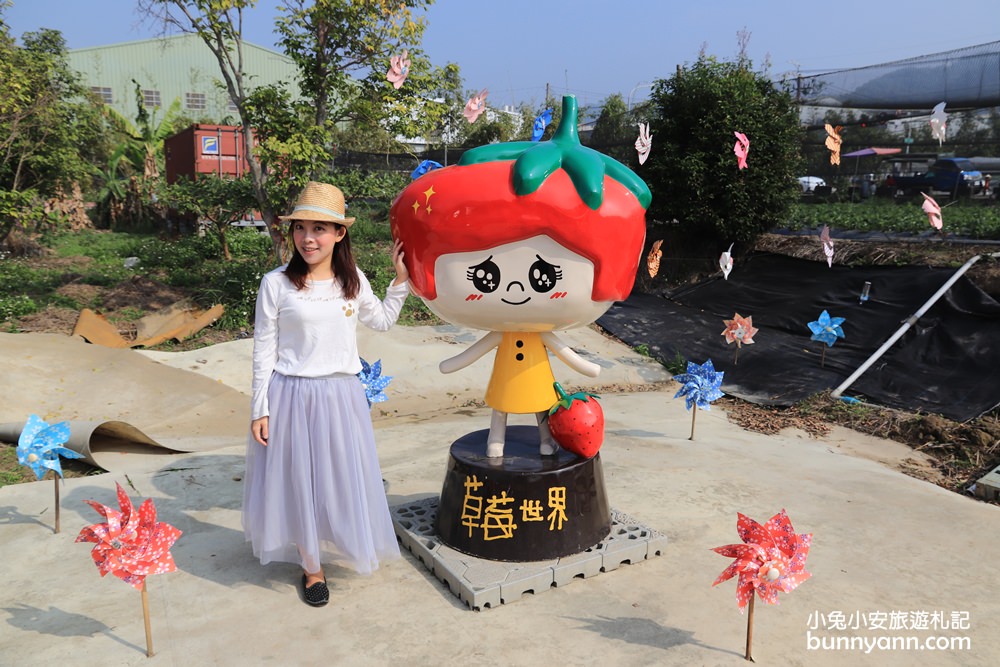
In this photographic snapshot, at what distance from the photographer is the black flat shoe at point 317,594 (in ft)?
10.9

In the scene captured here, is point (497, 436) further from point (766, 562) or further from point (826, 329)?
point (826, 329)

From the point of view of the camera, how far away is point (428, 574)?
144 inches

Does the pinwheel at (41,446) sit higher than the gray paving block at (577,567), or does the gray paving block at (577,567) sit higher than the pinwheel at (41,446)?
the pinwheel at (41,446)

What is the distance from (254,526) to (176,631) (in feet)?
1.74

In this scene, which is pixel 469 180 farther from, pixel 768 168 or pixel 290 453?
pixel 768 168

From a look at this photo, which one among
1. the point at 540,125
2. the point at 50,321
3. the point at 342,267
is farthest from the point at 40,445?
the point at 50,321

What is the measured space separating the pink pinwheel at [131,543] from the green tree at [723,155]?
9462 mm

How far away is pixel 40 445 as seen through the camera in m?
4.02

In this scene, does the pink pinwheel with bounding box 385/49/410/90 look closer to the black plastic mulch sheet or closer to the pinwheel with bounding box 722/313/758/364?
the black plastic mulch sheet

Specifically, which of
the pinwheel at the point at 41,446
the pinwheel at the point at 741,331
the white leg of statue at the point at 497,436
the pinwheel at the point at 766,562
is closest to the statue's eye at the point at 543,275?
the white leg of statue at the point at 497,436

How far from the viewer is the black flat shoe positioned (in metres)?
3.32

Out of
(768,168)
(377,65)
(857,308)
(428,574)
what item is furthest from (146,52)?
(428,574)

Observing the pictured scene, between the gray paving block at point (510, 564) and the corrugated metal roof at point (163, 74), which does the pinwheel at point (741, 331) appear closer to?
the gray paving block at point (510, 564)

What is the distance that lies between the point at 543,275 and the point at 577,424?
828 mm
